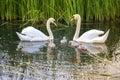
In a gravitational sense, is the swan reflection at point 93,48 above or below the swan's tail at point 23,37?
below

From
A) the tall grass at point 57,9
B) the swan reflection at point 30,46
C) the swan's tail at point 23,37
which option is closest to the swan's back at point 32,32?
the swan's tail at point 23,37

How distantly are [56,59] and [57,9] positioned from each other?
518cm

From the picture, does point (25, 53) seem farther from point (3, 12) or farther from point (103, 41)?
point (3, 12)

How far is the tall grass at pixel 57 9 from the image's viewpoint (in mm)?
13219

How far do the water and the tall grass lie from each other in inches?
40.8

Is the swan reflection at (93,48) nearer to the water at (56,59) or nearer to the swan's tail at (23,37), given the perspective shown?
the water at (56,59)

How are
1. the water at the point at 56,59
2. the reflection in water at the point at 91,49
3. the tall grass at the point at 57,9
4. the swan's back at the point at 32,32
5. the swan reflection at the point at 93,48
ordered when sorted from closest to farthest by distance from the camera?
1. the water at the point at 56,59
2. the reflection in water at the point at 91,49
3. the swan reflection at the point at 93,48
4. the swan's back at the point at 32,32
5. the tall grass at the point at 57,9

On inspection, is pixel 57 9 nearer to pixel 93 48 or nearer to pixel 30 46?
pixel 30 46

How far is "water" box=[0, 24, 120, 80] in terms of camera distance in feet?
22.8

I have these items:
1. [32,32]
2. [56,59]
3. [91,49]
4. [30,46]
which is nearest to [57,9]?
[32,32]

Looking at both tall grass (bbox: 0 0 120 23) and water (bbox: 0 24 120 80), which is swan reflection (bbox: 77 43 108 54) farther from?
tall grass (bbox: 0 0 120 23)

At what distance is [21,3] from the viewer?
13680 mm

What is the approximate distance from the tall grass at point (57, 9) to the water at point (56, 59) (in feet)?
3.40

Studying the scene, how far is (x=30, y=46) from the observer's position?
10375 millimetres
